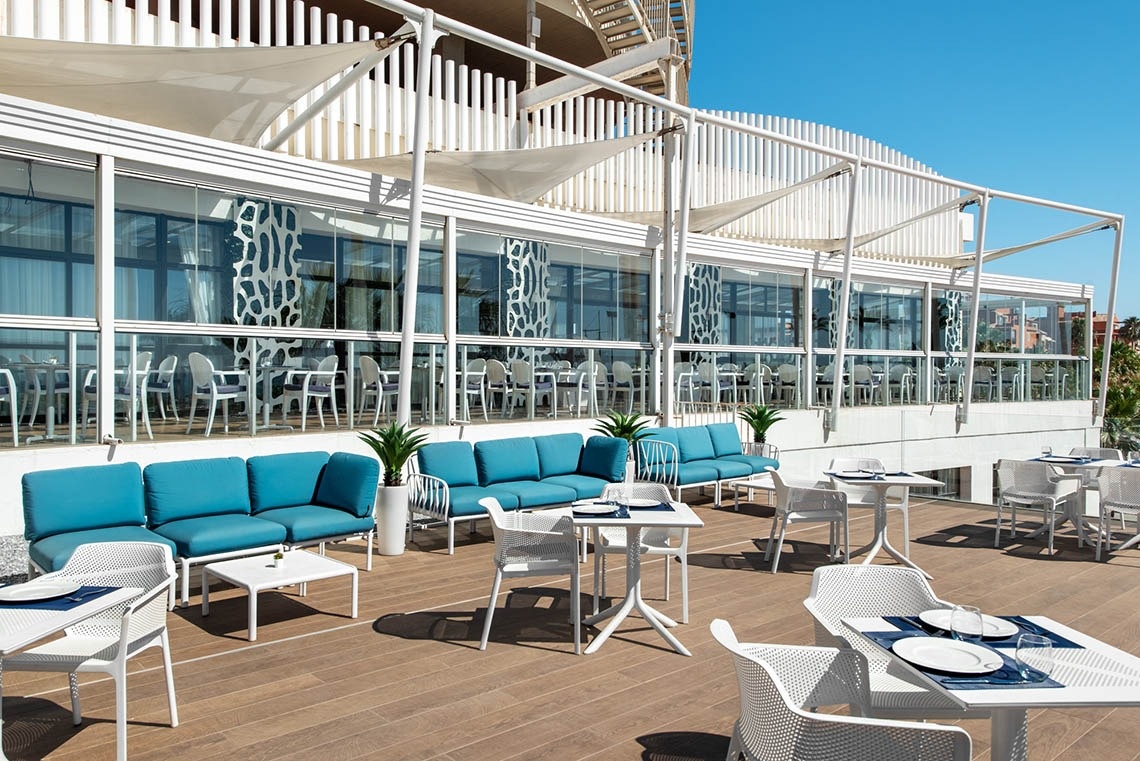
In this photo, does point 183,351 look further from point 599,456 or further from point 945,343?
point 945,343

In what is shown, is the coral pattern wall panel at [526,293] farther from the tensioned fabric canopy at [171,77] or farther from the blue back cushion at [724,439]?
the tensioned fabric canopy at [171,77]

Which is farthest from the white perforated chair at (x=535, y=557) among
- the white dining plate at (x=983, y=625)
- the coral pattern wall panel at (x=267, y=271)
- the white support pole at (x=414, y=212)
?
the coral pattern wall panel at (x=267, y=271)

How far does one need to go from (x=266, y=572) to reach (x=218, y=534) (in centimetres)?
76

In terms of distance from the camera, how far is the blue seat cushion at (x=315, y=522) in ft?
20.1

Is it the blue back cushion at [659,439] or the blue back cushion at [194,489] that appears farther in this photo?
the blue back cushion at [659,439]

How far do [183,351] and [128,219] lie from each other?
49.8 inches

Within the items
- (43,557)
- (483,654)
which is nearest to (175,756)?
(483,654)

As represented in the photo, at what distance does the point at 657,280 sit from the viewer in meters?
12.1

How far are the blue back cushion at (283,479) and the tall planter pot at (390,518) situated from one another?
642mm

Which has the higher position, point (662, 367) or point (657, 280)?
point (657, 280)

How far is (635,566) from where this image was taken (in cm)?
520

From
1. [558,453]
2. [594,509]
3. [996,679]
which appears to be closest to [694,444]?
[558,453]

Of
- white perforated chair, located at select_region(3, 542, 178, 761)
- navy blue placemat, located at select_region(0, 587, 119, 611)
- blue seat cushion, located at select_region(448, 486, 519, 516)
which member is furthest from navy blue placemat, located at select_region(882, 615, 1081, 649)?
blue seat cushion, located at select_region(448, 486, 519, 516)

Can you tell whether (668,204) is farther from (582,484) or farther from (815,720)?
(815,720)
